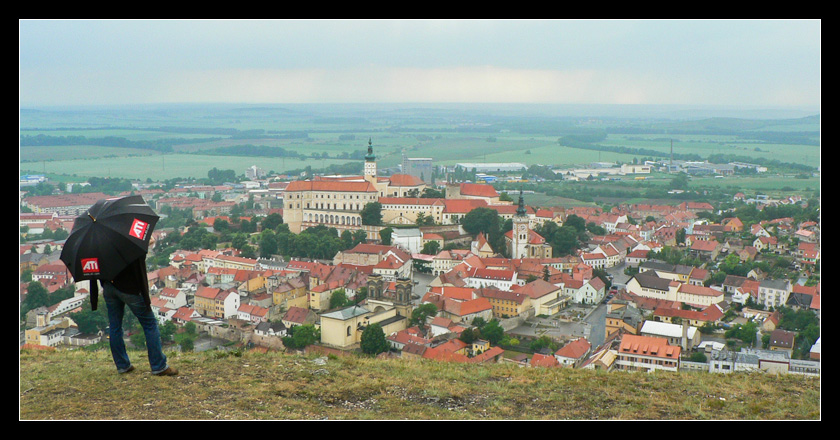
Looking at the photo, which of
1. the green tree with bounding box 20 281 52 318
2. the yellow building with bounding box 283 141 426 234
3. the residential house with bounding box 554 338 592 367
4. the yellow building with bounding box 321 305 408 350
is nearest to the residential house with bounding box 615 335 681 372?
the residential house with bounding box 554 338 592 367

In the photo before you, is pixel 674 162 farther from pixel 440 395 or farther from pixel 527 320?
pixel 440 395

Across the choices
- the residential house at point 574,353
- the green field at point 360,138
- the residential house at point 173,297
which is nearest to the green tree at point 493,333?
the residential house at point 574,353

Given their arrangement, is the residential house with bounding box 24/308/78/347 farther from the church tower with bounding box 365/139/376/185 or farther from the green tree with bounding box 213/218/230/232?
the church tower with bounding box 365/139/376/185

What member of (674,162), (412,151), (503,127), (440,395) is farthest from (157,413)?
(503,127)

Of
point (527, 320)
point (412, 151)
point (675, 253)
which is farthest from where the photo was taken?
point (412, 151)

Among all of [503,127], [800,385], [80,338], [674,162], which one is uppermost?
[503,127]

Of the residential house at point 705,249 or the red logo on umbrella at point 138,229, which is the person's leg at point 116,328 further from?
the residential house at point 705,249
